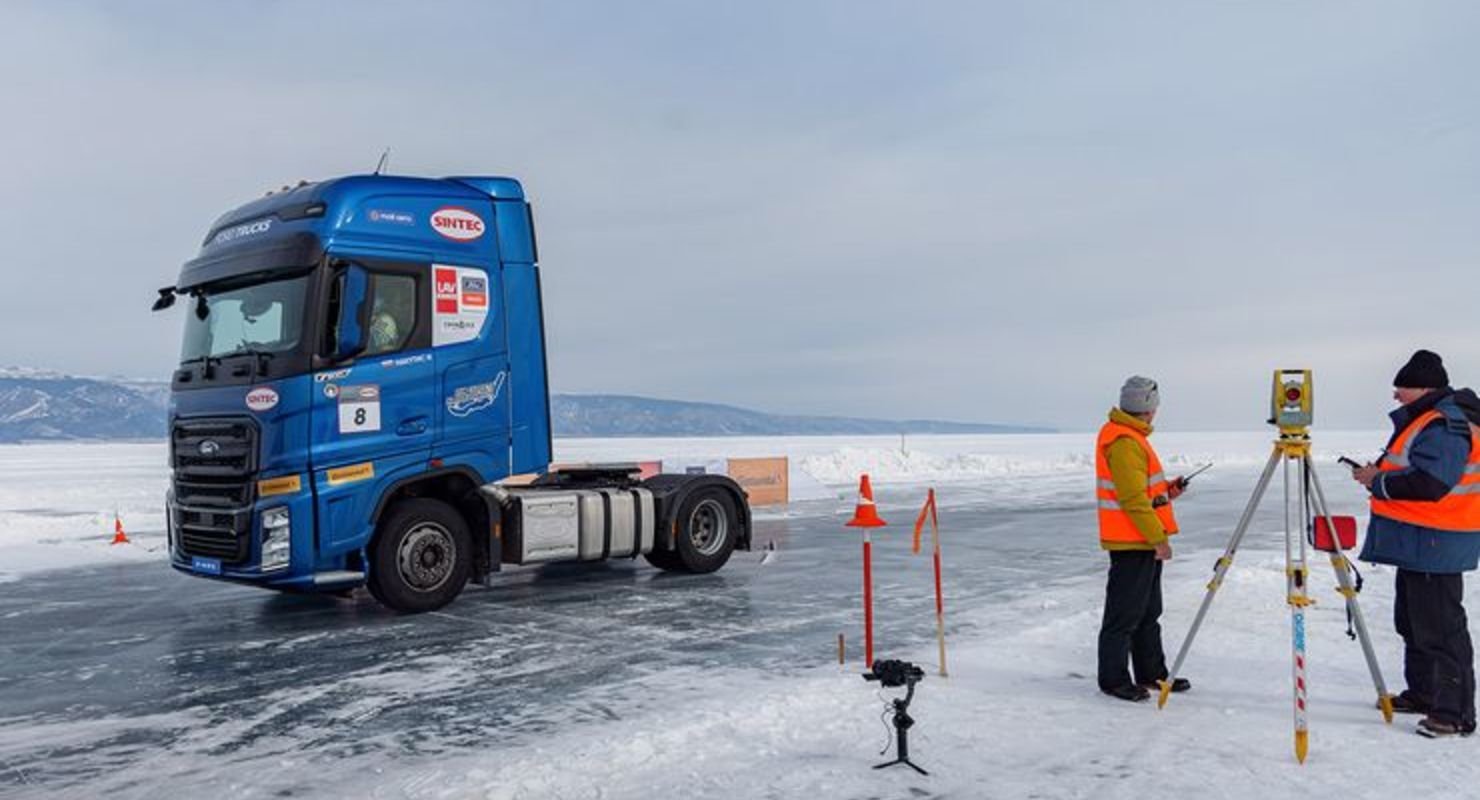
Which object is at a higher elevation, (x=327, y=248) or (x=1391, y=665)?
(x=327, y=248)

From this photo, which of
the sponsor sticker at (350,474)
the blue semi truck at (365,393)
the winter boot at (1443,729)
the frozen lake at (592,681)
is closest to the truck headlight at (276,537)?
the blue semi truck at (365,393)

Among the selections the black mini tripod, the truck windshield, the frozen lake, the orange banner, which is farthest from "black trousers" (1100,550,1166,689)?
the orange banner

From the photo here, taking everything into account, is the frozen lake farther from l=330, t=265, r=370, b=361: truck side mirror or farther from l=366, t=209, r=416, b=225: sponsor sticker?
l=366, t=209, r=416, b=225: sponsor sticker

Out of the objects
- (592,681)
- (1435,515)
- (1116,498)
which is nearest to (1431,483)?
(1435,515)

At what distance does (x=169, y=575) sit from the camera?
1349 centimetres

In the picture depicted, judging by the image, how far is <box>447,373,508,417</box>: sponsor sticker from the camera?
32.0 ft

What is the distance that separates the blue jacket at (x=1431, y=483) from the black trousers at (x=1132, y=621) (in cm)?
116

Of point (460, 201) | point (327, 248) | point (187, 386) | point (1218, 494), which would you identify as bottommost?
point (1218, 494)

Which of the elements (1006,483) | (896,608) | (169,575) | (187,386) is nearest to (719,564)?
(896,608)

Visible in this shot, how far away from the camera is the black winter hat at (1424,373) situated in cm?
557

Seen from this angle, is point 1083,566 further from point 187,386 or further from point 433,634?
point 187,386

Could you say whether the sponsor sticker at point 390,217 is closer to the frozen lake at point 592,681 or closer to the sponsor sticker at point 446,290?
the sponsor sticker at point 446,290

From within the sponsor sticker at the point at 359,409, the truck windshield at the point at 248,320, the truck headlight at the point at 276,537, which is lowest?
the truck headlight at the point at 276,537

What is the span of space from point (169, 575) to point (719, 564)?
7.08m
